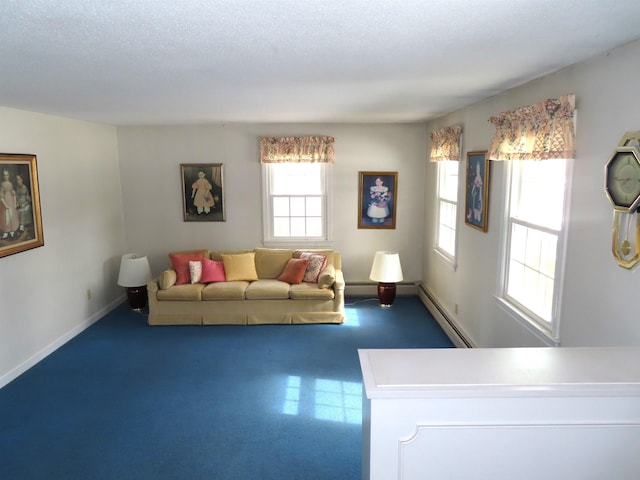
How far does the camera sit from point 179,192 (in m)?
5.89

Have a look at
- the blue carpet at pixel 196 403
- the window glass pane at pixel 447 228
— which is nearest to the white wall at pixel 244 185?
the window glass pane at pixel 447 228

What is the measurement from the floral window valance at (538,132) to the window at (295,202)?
9.93 ft

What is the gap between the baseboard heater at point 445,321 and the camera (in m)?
4.23

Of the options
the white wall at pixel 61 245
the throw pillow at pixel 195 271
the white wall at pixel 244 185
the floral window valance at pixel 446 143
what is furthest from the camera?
the white wall at pixel 244 185

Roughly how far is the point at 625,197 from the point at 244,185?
15.3 ft

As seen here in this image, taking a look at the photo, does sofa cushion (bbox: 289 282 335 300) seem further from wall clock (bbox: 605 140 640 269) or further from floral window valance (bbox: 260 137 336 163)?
wall clock (bbox: 605 140 640 269)

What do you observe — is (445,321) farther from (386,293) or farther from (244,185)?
(244,185)

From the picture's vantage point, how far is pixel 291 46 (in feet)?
6.40

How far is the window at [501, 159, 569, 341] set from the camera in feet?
8.61

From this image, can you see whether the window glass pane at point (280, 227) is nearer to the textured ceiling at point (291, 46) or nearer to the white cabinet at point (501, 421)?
the textured ceiling at point (291, 46)

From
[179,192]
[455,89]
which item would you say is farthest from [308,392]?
[179,192]

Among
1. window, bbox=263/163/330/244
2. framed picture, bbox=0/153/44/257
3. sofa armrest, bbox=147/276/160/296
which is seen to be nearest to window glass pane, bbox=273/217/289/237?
window, bbox=263/163/330/244

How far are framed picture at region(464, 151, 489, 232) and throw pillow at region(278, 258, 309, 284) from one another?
2.04m

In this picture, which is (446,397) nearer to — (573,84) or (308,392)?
(573,84)
